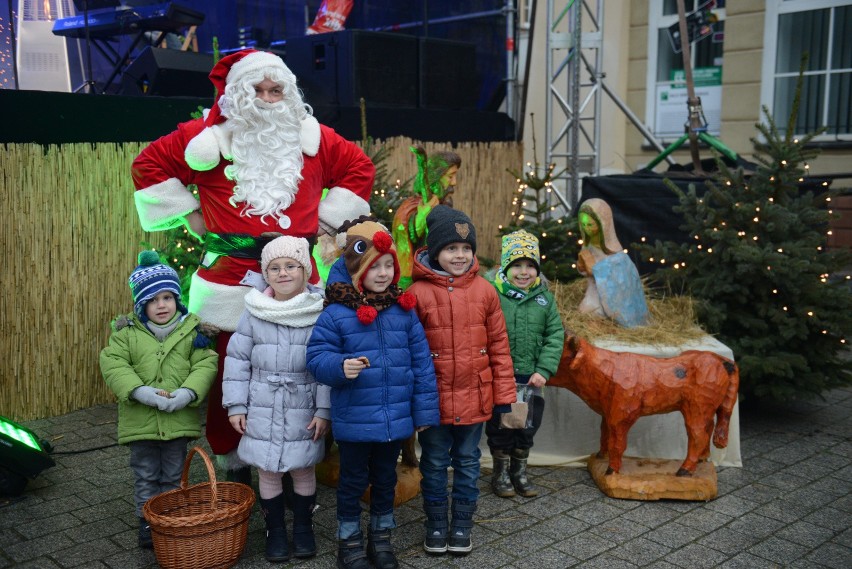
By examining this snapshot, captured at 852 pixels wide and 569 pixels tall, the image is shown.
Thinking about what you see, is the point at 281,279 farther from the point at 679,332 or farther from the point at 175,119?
the point at 175,119

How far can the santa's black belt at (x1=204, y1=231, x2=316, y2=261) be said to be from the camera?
4102mm

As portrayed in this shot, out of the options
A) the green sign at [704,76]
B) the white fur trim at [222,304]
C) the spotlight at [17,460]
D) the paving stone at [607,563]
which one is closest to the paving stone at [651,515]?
the paving stone at [607,563]

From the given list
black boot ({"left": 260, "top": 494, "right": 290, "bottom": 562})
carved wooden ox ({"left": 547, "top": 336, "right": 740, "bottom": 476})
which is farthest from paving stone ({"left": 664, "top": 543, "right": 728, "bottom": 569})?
black boot ({"left": 260, "top": 494, "right": 290, "bottom": 562})

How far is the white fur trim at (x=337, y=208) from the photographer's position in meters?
4.42

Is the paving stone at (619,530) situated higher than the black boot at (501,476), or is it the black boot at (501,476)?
the black boot at (501,476)

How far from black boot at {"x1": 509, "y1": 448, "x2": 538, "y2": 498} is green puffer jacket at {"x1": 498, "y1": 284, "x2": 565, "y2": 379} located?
535 mm

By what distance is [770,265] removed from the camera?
548cm

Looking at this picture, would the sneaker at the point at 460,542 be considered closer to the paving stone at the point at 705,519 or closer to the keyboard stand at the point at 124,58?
the paving stone at the point at 705,519

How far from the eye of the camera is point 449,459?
4.01 metres

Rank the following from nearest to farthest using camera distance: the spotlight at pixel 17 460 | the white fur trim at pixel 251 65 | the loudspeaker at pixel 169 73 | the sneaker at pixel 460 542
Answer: the sneaker at pixel 460 542
the white fur trim at pixel 251 65
the spotlight at pixel 17 460
the loudspeaker at pixel 169 73

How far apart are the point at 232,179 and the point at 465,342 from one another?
1366 millimetres

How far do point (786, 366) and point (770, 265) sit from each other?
25.5 inches

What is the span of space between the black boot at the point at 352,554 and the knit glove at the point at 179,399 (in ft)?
3.03

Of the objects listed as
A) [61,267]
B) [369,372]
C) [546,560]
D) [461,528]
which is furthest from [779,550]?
[61,267]
